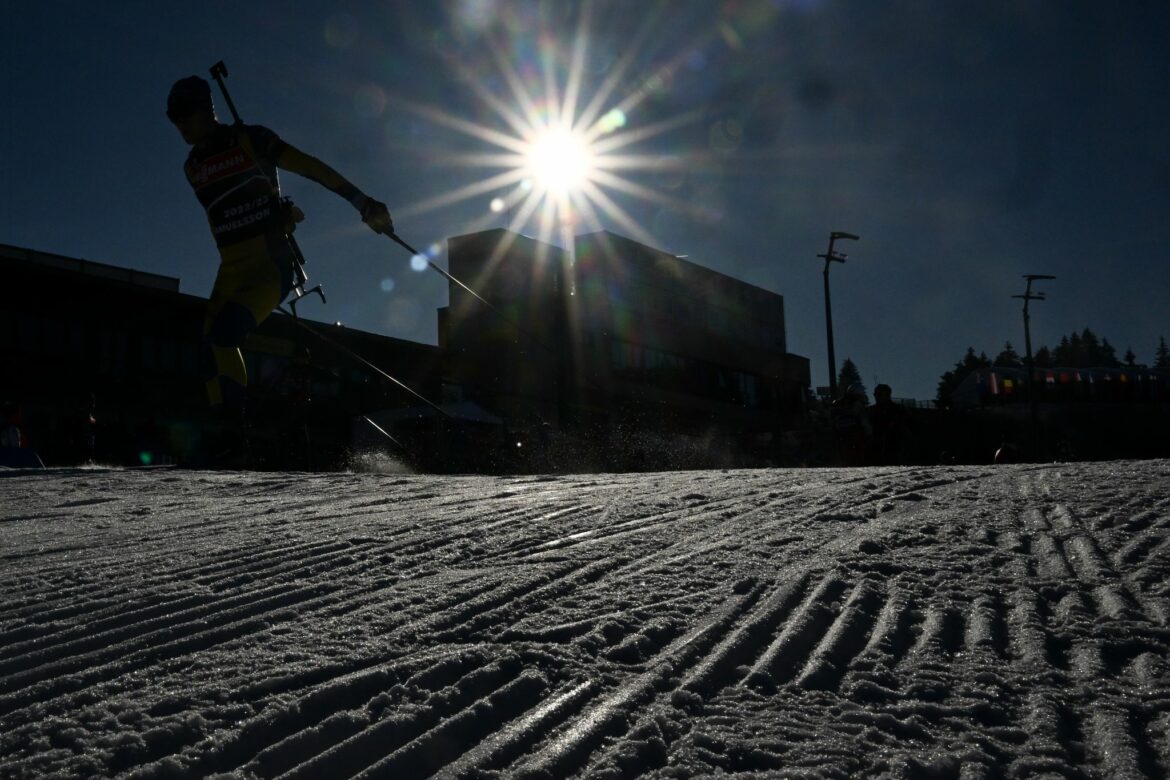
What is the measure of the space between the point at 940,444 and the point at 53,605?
128 ft

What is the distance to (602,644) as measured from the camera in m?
2.91

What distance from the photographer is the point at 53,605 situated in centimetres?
338

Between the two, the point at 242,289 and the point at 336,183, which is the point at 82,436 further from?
the point at 336,183

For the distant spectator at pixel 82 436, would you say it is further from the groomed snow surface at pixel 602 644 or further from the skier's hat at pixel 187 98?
the groomed snow surface at pixel 602 644

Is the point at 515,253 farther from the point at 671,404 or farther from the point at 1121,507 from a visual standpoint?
the point at 1121,507

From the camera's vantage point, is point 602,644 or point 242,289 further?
point 242,289

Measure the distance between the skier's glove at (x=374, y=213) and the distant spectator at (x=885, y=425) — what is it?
6491 mm

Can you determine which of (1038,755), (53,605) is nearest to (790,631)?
(1038,755)

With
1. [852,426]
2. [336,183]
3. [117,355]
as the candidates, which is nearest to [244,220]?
[336,183]

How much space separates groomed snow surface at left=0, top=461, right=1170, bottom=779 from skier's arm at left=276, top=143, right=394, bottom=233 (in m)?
3.64

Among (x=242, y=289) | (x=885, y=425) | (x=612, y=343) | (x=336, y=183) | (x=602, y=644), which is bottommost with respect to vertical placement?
(x=602, y=644)

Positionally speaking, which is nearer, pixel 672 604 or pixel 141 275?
pixel 672 604

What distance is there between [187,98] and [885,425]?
842 centimetres

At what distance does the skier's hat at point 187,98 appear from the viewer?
7.73 metres
